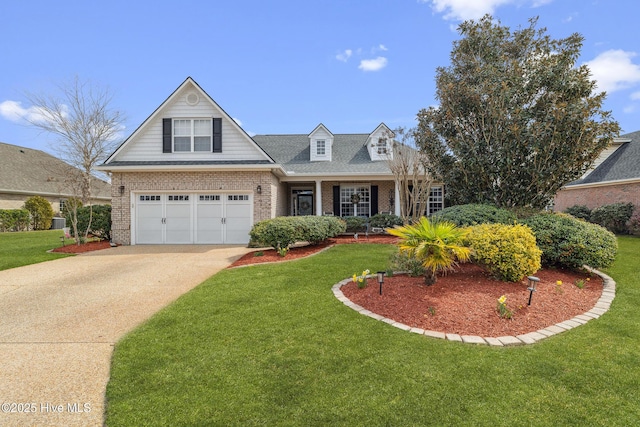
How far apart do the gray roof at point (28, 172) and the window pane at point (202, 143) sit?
13.5 meters

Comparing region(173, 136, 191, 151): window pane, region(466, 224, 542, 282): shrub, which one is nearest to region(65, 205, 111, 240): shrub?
region(173, 136, 191, 151): window pane

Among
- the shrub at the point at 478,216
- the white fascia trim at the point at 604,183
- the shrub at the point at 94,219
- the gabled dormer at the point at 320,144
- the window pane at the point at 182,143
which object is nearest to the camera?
the shrub at the point at 478,216

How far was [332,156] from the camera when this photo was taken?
1750 centimetres

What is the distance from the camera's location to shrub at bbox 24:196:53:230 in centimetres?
2164

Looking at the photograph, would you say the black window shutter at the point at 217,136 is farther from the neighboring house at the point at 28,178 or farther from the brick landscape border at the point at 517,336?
the neighboring house at the point at 28,178

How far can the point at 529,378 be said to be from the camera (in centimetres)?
308

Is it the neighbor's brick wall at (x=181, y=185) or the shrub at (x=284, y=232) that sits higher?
the neighbor's brick wall at (x=181, y=185)

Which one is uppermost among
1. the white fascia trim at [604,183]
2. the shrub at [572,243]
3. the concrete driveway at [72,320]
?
the white fascia trim at [604,183]

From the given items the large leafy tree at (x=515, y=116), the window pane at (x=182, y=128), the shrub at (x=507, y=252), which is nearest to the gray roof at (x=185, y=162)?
the window pane at (x=182, y=128)

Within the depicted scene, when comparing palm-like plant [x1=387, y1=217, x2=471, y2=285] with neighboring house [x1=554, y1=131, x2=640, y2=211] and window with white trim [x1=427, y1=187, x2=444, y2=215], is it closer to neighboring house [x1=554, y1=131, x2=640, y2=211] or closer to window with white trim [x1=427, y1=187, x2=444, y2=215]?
window with white trim [x1=427, y1=187, x2=444, y2=215]

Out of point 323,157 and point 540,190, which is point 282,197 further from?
point 540,190

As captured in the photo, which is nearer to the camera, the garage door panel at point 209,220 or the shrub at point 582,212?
the garage door panel at point 209,220

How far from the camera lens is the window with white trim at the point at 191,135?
1327 cm

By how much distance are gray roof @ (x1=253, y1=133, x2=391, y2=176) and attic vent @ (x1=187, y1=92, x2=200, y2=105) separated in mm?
4793
